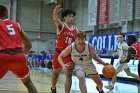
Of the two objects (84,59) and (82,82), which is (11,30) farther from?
(82,82)

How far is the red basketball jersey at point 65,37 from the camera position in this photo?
281 inches

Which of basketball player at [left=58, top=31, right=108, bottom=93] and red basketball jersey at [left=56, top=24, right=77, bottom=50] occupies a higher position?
red basketball jersey at [left=56, top=24, right=77, bottom=50]

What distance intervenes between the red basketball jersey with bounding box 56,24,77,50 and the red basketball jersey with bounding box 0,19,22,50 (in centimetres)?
206

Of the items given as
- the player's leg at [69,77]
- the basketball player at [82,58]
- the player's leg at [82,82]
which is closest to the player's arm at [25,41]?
the basketball player at [82,58]

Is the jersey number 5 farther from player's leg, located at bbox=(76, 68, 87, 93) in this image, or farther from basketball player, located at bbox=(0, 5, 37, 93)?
player's leg, located at bbox=(76, 68, 87, 93)

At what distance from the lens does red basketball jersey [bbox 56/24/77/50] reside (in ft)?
23.4

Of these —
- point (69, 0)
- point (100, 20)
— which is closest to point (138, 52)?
point (100, 20)

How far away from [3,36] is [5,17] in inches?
15.0

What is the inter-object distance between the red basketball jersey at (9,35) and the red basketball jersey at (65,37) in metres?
2.06

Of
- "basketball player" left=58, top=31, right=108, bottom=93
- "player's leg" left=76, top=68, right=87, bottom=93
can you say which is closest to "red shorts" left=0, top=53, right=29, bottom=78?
"basketball player" left=58, top=31, right=108, bottom=93

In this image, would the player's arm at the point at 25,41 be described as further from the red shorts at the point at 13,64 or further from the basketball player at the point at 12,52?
the red shorts at the point at 13,64

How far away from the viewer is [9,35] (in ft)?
16.6

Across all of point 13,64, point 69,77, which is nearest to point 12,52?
point 13,64

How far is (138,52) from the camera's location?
783 centimetres
